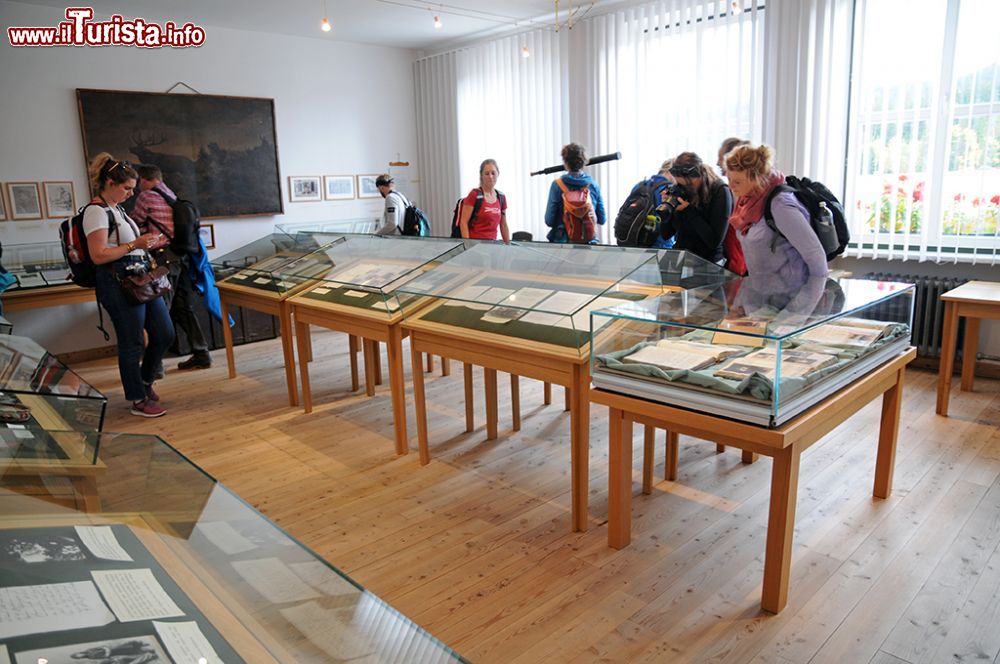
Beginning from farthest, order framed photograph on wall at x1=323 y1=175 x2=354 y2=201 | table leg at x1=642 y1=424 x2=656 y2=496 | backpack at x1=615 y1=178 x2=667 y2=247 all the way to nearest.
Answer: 1. framed photograph on wall at x1=323 y1=175 x2=354 y2=201
2. backpack at x1=615 y1=178 x2=667 y2=247
3. table leg at x1=642 y1=424 x2=656 y2=496

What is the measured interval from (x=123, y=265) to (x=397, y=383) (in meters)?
1.88

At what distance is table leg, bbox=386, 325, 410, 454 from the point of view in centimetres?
372

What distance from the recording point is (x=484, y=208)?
551 cm

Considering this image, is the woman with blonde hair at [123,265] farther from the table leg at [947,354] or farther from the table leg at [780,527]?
the table leg at [947,354]

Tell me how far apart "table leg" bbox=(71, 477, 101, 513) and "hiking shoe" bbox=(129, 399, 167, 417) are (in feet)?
10.7

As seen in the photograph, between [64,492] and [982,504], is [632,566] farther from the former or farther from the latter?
[64,492]

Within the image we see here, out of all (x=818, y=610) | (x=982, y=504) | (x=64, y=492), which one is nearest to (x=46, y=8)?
(x=64, y=492)

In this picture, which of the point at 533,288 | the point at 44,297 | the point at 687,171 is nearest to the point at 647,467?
the point at 533,288

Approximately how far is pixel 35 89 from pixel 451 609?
6.02 metres

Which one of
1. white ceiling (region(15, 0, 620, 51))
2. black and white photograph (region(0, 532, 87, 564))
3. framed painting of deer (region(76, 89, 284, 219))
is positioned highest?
white ceiling (region(15, 0, 620, 51))

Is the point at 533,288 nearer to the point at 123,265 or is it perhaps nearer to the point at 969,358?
the point at 123,265

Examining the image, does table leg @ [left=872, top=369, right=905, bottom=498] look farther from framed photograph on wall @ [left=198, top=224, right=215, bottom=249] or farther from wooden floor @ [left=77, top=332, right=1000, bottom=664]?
framed photograph on wall @ [left=198, top=224, right=215, bottom=249]

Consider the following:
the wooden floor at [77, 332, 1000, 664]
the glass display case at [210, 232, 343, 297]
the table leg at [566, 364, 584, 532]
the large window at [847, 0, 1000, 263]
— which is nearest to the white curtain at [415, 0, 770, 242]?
the large window at [847, 0, 1000, 263]

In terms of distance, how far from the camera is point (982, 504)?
309cm
